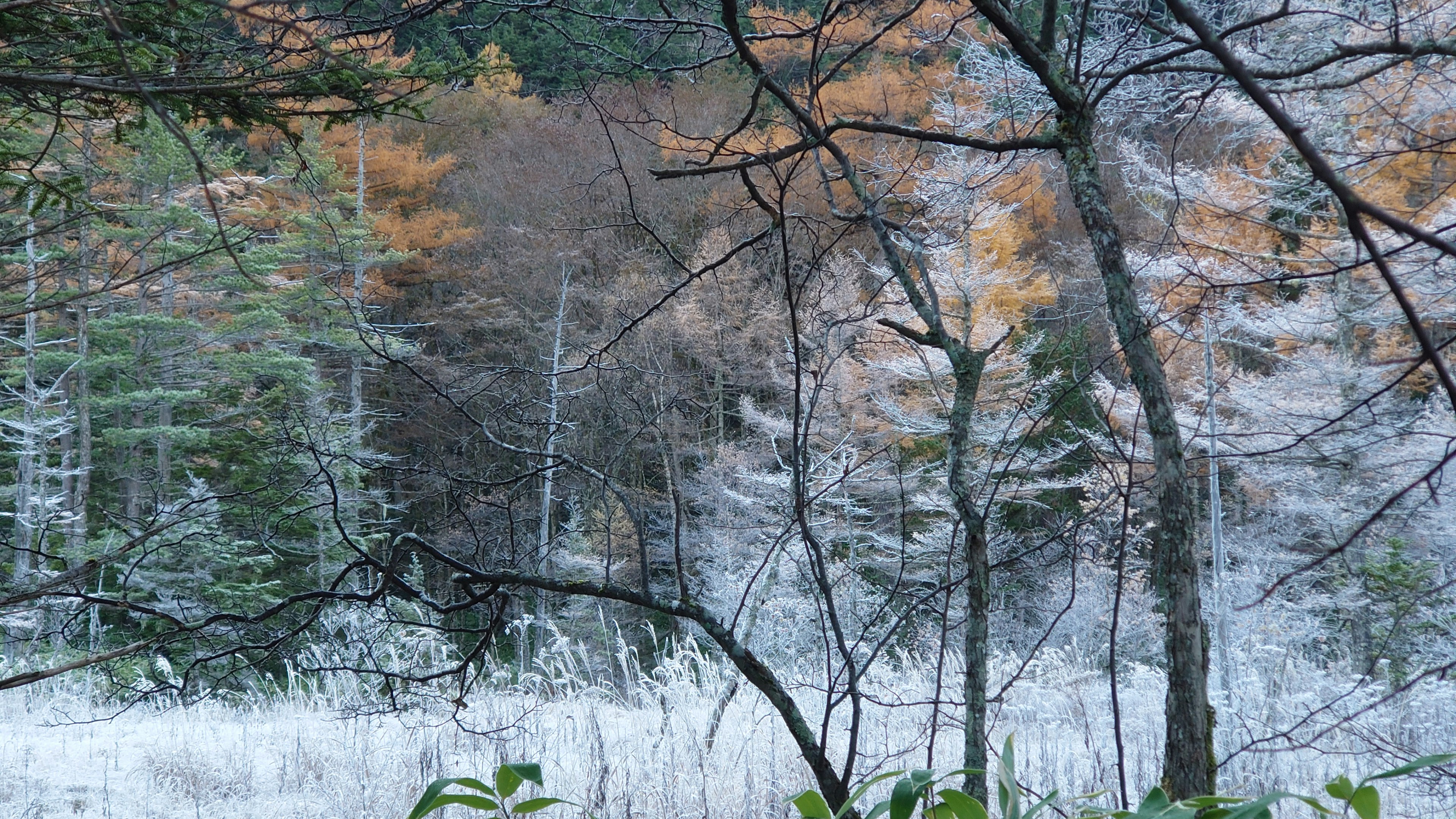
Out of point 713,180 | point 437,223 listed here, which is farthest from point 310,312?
point 713,180

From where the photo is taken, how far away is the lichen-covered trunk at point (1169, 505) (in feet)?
5.32

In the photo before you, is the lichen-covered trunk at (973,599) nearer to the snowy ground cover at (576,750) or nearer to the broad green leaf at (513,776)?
the snowy ground cover at (576,750)

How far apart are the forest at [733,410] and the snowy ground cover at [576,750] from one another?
0.04 m

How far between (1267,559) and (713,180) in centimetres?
1126

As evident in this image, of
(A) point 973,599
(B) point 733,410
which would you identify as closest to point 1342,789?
(A) point 973,599

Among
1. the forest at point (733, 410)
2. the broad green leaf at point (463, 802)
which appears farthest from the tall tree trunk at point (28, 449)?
the broad green leaf at point (463, 802)

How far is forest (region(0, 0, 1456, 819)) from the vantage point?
173cm

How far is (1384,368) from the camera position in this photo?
32.2 feet

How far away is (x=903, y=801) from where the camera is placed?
19.7 inches

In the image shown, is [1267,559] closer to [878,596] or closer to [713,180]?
[878,596]

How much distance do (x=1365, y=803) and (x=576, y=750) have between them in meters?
3.87

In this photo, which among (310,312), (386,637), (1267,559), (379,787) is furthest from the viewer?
(310,312)

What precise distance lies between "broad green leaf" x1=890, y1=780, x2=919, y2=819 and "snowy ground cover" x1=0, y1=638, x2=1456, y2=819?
2.42 m

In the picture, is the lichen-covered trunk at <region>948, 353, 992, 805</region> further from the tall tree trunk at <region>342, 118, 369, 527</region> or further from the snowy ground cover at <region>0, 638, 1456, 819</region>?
the tall tree trunk at <region>342, 118, 369, 527</region>
